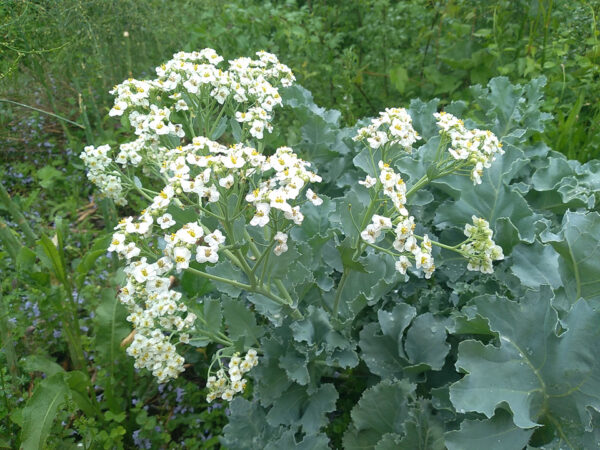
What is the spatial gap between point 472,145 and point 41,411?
5.29 feet

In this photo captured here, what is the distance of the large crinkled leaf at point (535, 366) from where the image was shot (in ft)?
4.32

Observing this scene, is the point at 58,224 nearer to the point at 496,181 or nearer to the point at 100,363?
the point at 100,363

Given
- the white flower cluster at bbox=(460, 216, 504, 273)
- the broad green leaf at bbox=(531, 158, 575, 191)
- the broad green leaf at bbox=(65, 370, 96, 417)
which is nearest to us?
the white flower cluster at bbox=(460, 216, 504, 273)

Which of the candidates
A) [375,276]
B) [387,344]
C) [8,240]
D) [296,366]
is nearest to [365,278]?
[375,276]

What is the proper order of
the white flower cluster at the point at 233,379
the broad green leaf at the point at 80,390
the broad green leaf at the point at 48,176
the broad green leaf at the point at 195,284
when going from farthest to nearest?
the broad green leaf at the point at 48,176 → the broad green leaf at the point at 195,284 → the broad green leaf at the point at 80,390 → the white flower cluster at the point at 233,379

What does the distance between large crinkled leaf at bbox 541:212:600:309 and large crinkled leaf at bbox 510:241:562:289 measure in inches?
5.3

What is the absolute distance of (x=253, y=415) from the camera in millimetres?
1744

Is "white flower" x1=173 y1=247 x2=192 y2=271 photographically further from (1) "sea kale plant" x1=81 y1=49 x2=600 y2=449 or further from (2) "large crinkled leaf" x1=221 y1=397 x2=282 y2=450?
(2) "large crinkled leaf" x1=221 y1=397 x2=282 y2=450

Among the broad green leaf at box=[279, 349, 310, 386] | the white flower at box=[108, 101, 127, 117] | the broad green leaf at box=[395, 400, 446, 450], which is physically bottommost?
the broad green leaf at box=[395, 400, 446, 450]

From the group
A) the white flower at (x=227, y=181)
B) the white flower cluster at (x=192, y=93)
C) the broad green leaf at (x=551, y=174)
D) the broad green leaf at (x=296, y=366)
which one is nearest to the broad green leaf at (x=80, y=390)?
the broad green leaf at (x=296, y=366)

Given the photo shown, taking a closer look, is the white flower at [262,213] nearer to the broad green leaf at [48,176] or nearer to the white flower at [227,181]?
the white flower at [227,181]

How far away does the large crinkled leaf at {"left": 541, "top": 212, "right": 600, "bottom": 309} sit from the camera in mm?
1493

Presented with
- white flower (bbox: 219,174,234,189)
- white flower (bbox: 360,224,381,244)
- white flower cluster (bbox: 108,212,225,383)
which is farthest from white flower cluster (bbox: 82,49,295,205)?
white flower (bbox: 360,224,381,244)

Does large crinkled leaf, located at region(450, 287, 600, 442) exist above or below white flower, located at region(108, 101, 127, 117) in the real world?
A: below
